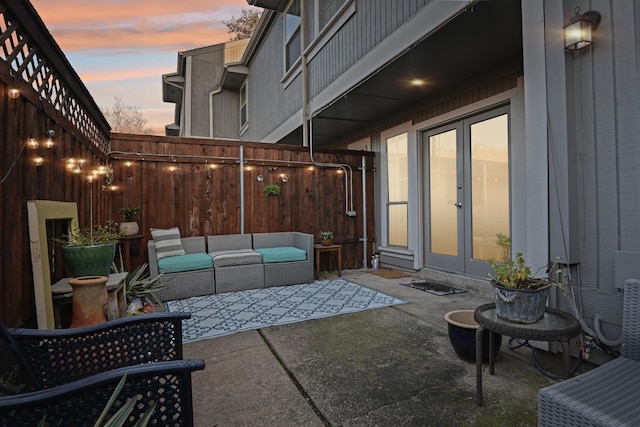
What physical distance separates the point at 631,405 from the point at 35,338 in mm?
2202

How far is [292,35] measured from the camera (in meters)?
7.09

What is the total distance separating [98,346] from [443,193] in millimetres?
4601

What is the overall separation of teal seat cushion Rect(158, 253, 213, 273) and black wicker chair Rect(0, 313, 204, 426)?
281 cm

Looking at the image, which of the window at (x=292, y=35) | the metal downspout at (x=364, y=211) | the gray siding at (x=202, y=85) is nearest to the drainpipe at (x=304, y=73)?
the window at (x=292, y=35)

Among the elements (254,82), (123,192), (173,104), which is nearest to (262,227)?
(123,192)

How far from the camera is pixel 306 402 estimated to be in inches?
73.9

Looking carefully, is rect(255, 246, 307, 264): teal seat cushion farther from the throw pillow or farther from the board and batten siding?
the board and batten siding

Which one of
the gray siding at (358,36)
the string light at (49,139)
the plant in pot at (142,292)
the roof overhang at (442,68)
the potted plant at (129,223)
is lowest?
the plant in pot at (142,292)

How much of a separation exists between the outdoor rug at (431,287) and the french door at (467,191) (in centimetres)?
32

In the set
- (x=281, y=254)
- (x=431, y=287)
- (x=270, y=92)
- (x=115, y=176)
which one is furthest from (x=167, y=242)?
(x=270, y=92)

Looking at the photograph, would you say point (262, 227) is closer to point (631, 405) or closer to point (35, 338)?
point (35, 338)

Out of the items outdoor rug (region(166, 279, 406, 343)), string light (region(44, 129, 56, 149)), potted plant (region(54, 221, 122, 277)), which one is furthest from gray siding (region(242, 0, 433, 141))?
potted plant (region(54, 221, 122, 277))

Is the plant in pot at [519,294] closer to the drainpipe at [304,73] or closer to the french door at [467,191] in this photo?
the french door at [467,191]

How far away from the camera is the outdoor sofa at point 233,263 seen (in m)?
4.25
